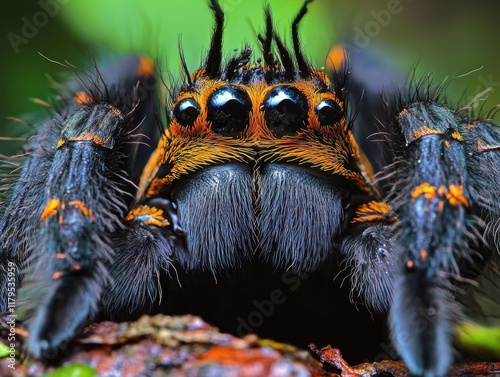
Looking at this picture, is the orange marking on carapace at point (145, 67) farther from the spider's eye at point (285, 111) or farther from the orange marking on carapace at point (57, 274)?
the orange marking on carapace at point (57, 274)

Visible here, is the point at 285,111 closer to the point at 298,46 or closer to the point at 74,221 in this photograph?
the point at 298,46

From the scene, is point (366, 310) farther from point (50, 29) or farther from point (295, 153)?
point (50, 29)

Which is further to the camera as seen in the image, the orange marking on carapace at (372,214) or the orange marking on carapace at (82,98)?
the orange marking on carapace at (82,98)

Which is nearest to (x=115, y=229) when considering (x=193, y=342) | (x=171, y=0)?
(x=193, y=342)

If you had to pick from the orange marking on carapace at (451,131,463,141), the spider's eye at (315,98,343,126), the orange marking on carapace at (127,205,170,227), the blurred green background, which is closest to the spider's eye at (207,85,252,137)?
the spider's eye at (315,98,343,126)

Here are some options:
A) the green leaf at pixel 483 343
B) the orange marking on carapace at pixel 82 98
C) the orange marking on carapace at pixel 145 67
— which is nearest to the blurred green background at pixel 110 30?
the orange marking on carapace at pixel 145 67

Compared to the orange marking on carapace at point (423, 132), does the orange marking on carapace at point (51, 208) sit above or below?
below


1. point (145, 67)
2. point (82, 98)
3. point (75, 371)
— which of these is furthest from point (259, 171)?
point (145, 67)

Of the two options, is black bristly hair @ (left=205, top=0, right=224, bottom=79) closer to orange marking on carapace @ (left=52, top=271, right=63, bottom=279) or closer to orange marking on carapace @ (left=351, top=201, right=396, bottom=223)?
orange marking on carapace @ (left=351, top=201, right=396, bottom=223)
